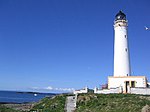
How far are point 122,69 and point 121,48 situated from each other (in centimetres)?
317

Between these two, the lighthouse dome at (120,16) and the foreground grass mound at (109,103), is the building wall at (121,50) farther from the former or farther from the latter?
the foreground grass mound at (109,103)

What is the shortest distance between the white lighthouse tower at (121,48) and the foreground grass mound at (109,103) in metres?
8.01

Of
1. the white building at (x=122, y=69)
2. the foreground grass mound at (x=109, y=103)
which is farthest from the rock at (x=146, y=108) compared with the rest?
the white building at (x=122, y=69)

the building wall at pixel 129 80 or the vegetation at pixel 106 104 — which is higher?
the building wall at pixel 129 80

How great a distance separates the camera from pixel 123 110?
89.1ft

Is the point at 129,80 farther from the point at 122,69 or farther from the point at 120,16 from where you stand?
the point at 120,16

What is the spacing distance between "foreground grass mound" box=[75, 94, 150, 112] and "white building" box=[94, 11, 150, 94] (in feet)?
14.4

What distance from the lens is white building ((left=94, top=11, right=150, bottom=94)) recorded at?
38.5 m

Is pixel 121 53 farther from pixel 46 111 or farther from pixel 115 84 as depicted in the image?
pixel 46 111

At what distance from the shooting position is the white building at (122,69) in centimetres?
3847

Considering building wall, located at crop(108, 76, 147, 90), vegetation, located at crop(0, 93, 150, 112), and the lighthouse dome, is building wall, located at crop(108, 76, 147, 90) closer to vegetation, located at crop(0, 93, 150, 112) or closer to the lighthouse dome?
vegetation, located at crop(0, 93, 150, 112)

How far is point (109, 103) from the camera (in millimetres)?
30281

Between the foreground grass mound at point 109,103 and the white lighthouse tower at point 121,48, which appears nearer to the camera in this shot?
the foreground grass mound at point 109,103

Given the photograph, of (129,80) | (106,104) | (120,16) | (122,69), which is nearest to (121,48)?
(122,69)
